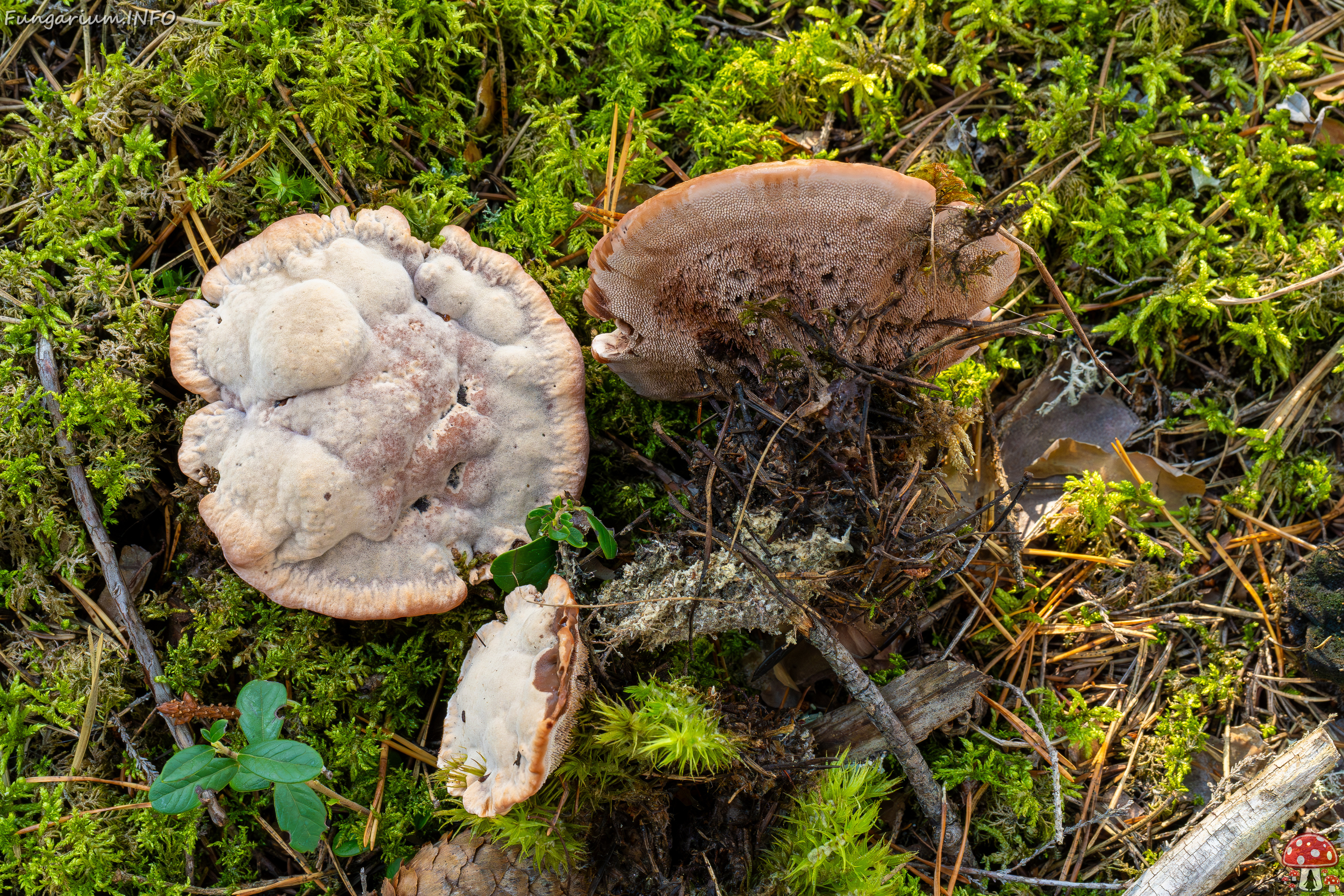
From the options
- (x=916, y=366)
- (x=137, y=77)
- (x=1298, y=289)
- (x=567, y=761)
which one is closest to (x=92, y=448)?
(x=137, y=77)

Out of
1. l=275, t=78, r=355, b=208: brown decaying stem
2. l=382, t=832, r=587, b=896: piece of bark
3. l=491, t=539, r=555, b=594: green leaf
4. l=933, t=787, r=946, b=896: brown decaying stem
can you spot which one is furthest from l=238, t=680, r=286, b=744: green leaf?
l=933, t=787, r=946, b=896: brown decaying stem

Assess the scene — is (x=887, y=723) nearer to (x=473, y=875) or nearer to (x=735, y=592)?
(x=735, y=592)

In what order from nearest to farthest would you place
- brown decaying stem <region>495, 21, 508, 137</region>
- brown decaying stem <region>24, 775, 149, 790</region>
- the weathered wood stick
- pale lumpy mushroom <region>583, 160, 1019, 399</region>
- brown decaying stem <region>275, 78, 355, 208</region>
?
1. pale lumpy mushroom <region>583, 160, 1019, 399</region>
2. the weathered wood stick
3. brown decaying stem <region>24, 775, 149, 790</region>
4. brown decaying stem <region>275, 78, 355, 208</region>
5. brown decaying stem <region>495, 21, 508, 137</region>

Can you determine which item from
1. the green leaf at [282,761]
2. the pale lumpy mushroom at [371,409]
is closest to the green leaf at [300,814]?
the green leaf at [282,761]

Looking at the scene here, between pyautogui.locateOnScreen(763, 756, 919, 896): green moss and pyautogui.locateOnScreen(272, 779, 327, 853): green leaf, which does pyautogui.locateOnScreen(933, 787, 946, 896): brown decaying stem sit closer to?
pyautogui.locateOnScreen(763, 756, 919, 896): green moss

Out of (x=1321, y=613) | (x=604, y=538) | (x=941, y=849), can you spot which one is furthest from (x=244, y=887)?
(x=1321, y=613)

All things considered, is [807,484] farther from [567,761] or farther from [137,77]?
[137,77]
